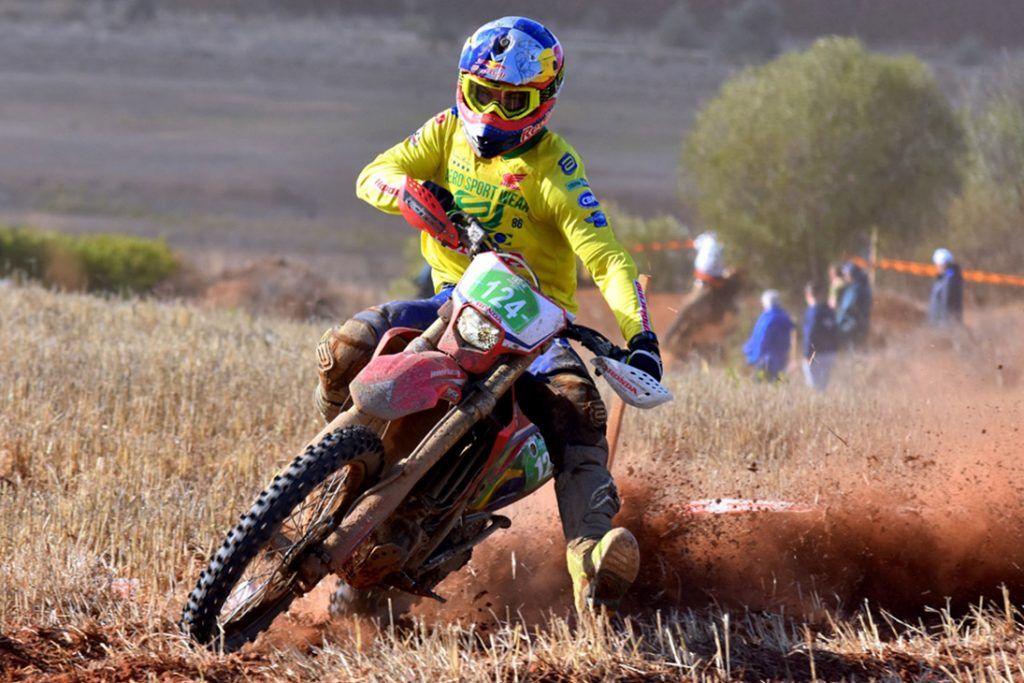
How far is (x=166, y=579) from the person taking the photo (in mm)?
6605

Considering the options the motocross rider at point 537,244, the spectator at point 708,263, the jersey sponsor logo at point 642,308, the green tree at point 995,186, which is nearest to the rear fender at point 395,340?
the motocross rider at point 537,244

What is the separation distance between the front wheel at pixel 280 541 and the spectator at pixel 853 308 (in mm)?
13367

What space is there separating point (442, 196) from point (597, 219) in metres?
0.72

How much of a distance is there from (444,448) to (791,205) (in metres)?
30.9

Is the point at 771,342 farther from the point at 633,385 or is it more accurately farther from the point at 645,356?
the point at 633,385

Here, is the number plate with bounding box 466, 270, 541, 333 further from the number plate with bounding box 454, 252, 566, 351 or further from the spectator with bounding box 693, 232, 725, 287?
the spectator with bounding box 693, 232, 725, 287

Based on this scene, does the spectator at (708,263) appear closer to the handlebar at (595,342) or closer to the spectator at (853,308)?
the spectator at (853,308)

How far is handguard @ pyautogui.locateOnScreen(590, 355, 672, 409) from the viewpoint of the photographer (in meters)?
5.54

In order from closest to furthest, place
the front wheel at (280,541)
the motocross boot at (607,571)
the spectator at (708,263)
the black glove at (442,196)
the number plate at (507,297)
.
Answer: the front wheel at (280,541) → the number plate at (507,297) → the motocross boot at (607,571) → the black glove at (442,196) → the spectator at (708,263)

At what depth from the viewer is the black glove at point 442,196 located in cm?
605

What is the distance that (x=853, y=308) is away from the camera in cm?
1894

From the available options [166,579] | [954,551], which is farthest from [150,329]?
[954,551]

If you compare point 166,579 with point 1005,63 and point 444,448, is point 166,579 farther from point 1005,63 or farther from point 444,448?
point 1005,63

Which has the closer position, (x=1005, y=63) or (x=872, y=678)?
(x=872, y=678)
